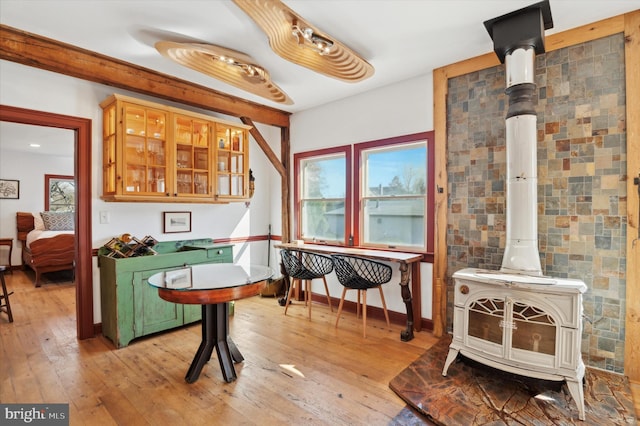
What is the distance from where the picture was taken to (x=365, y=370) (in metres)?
Answer: 2.61

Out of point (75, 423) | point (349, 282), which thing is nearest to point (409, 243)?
point (349, 282)

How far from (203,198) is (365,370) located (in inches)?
97.7

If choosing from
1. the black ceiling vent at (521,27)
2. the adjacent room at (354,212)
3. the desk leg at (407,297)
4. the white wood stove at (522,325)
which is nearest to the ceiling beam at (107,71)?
the adjacent room at (354,212)

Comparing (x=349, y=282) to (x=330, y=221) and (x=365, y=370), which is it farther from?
(x=330, y=221)

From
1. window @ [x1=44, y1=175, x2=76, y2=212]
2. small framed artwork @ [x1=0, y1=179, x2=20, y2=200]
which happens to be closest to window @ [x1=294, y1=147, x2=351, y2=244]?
window @ [x1=44, y1=175, x2=76, y2=212]

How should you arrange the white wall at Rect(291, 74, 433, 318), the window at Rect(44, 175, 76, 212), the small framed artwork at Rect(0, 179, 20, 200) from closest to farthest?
the white wall at Rect(291, 74, 433, 318), the small framed artwork at Rect(0, 179, 20, 200), the window at Rect(44, 175, 76, 212)

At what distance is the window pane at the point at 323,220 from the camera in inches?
170

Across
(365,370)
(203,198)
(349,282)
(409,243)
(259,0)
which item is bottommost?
(365,370)

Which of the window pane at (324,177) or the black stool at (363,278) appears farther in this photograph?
the window pane at (324,177)

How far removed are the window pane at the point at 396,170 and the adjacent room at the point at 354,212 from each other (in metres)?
0.02

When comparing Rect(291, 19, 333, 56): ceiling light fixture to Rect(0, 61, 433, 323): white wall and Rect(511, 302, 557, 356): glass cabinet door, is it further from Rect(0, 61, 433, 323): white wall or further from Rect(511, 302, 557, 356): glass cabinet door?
Rect(511, 302, 557, 356): glass cabinet door

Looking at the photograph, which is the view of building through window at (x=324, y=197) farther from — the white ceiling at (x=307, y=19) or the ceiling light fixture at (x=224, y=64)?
the white ceiling at (x=307, y=19)

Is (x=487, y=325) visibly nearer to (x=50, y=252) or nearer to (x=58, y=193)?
(x=50, y=252)

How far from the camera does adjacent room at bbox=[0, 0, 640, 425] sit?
7.24 feet
